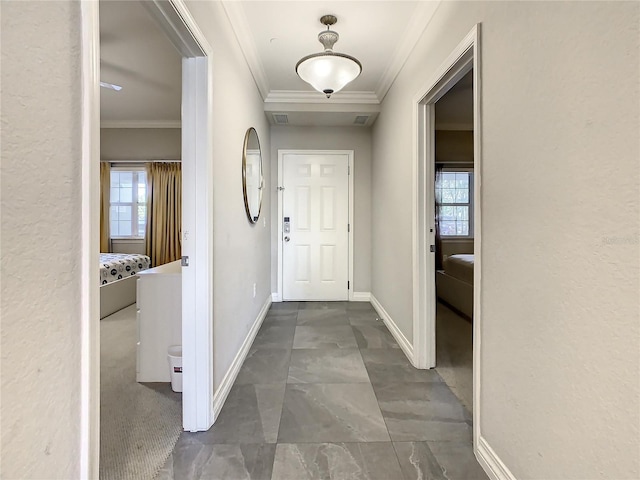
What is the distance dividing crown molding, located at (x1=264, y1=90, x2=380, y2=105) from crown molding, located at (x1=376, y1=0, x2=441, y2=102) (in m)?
0.27

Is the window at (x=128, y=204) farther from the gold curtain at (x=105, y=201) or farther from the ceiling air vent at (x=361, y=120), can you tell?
the ceiling air vent at (x=361, y=120)

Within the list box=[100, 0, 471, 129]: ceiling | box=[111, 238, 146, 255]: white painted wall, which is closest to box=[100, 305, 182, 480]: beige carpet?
box=[100, 0, 471, 129]: ceiling

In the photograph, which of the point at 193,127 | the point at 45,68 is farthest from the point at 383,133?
the point at 45,68

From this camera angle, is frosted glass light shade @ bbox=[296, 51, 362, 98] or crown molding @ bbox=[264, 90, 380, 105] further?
crown molding @ bbox=[264, 90, 380, 105]

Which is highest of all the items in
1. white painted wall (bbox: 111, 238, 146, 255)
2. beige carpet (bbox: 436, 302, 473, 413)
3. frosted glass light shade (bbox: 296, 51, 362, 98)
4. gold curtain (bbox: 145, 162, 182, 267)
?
frosted glass light shade (bbox: 296, 51, 362, 98)

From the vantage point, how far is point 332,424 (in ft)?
5.65

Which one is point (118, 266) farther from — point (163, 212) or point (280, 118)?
point (280, 118)

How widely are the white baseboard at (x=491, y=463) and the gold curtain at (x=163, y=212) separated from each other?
16.4 ft

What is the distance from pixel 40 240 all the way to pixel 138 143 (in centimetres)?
514

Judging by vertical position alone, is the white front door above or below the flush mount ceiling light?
below

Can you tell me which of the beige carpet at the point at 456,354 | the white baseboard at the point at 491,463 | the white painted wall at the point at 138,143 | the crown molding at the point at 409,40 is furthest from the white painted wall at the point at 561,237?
the white painted wall at the point at 138,143

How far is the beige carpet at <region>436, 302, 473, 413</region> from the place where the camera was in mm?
2100

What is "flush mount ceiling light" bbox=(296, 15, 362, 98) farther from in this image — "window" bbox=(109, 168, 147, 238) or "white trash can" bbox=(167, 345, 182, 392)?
"window" bbox=(109, 168, 147, 238)

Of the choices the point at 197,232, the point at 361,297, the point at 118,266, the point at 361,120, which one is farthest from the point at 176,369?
the point at 361,120
